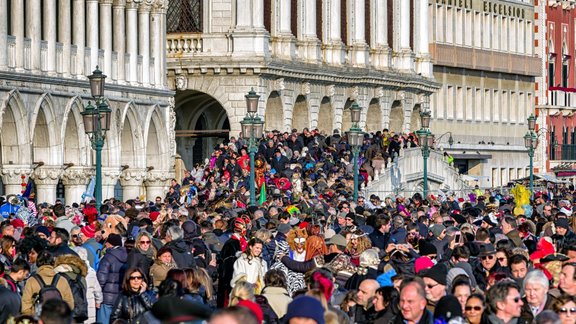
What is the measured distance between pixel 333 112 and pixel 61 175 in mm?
21558

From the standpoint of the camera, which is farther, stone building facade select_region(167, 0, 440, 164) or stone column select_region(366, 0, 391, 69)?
stone column select_region(366, 0, 391, 69)

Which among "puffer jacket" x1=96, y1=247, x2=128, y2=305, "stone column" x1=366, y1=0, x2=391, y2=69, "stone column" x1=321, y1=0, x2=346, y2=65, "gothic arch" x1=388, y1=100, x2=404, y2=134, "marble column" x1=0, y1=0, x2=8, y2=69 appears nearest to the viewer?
"puffer jacket" x1=96, y1=247, x2=128, y2=305

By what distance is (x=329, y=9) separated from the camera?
71.6 meters

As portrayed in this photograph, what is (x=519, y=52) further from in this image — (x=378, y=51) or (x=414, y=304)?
(x=414, y=304)

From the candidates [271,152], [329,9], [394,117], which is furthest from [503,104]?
[271,152]

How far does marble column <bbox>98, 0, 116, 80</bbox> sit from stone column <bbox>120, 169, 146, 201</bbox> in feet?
8.94

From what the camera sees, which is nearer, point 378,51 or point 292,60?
point 292,60

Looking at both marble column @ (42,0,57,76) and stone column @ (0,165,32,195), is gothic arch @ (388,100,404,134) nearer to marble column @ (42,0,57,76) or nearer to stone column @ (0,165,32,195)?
marble column @ (42,0,57,76)

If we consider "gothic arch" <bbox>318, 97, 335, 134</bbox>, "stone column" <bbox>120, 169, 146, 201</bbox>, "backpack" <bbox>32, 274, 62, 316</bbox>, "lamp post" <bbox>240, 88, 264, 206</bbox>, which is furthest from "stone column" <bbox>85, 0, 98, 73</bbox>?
"backpack" <bbox>32, 274, 62, 316</bbox>

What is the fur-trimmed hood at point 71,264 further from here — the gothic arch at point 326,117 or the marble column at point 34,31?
the gothic arch at point 326,117

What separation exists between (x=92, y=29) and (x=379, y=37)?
23461mm

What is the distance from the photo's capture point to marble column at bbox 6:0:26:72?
48.7 metres

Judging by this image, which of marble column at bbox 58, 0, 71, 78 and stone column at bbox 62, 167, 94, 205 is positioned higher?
marble column at bbox 58, 0, 71, 78

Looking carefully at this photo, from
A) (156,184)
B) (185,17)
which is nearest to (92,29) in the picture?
(156,184)
